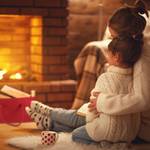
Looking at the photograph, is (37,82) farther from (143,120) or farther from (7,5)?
(143,120)

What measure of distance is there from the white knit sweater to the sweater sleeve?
3cm

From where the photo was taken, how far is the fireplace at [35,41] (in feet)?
10.5

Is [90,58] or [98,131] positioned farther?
[90,58]

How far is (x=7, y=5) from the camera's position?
10.0 ft

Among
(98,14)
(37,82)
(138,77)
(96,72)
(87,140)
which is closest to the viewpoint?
(138,77)

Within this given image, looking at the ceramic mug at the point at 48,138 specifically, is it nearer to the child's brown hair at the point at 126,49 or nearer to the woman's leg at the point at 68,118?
the woman's leg at the point at 68,118

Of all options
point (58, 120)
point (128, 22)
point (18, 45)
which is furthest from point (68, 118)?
point (18, 45)

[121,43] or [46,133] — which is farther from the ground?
[121,43]

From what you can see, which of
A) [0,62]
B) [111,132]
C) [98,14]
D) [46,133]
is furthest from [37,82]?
[111,132]

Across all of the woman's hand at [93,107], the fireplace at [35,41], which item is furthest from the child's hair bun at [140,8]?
the fireplace at [35,41]

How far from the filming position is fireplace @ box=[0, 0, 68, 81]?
319cm

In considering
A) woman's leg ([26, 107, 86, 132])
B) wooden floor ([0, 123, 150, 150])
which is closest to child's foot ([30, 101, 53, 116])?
woman's leg ([26, 107, 86, 132])

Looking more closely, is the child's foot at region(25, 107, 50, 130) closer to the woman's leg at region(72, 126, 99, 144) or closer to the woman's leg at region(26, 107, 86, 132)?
the woman's leg at region(26, 107, 86, 132)

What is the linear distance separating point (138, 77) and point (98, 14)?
2.12 meters
